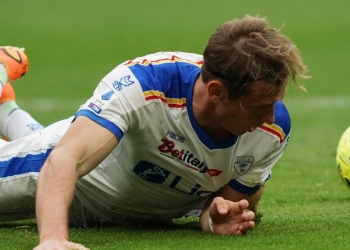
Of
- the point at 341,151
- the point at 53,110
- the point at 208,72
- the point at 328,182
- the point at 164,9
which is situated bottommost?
the point at 164,9

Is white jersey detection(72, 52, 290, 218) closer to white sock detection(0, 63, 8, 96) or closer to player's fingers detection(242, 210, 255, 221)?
player's fingers detection(242, 210, 255, 221)

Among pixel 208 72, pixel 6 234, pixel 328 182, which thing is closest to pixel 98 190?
pixel 6 234

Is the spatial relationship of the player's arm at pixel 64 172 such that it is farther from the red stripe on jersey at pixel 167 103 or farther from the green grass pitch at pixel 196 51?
the green grass pitch at pixel 196 51

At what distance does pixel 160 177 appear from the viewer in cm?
462

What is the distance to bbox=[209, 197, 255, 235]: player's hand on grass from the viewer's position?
14.5 feet

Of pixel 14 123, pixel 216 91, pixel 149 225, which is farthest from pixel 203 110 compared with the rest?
pixel 14 123

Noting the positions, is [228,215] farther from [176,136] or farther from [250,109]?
[250,109]

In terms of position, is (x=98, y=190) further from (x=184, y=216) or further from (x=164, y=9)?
(x=164, y=9)

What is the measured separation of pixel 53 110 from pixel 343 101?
4.06m

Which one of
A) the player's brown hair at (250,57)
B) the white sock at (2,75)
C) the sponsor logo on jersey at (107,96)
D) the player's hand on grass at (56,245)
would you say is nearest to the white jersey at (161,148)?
the sponsor logo on jersey at (107,96)

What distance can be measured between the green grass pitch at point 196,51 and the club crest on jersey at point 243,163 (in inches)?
12.6

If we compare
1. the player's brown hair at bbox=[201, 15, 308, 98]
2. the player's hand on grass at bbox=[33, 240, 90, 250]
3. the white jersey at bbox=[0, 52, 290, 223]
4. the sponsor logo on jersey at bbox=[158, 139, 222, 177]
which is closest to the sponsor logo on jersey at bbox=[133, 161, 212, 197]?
the white jersey at bbox=[0, 52, 290, 223]

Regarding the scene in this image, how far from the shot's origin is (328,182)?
727 centimetres

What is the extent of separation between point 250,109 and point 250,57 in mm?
242
